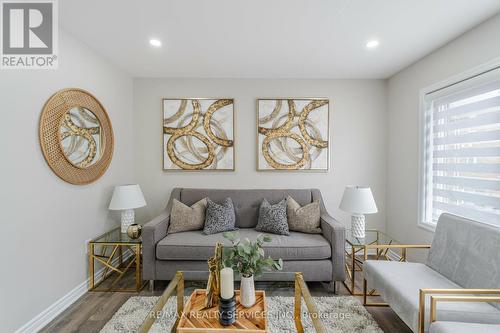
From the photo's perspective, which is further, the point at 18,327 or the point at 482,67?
the point at 482,67

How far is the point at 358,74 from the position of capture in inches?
129

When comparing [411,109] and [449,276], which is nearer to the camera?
[449,276]

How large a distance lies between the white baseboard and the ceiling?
2473 millimetres

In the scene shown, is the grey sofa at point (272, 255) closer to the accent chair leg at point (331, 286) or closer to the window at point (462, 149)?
the accent chair leg at point (331, 286)

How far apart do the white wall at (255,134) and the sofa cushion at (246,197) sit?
0.27 metres

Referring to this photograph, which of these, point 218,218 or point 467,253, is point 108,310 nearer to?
point 218,218

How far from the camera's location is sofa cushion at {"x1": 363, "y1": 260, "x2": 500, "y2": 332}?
148cm

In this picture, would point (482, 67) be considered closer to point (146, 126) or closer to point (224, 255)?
point (224, 255)

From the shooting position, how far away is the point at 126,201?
9.05 feet

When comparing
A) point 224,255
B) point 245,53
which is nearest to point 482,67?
point 245,53

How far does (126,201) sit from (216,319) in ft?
5.94

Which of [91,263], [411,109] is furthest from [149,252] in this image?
[411,109]

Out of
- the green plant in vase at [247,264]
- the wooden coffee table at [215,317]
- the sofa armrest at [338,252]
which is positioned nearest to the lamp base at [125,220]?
the wooden coffee table at [215,317]

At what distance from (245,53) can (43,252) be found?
2.66 metres
